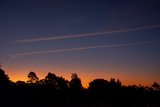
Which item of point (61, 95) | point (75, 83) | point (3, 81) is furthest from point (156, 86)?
point (3, 81)

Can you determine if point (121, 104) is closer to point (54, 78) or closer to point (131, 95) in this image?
point (131, 95)

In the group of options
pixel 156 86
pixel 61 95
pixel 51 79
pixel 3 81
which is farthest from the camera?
Answer: pixel 156 86

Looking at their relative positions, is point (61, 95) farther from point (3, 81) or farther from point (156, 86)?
point (156, 86)

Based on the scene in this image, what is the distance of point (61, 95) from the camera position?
8719 cm

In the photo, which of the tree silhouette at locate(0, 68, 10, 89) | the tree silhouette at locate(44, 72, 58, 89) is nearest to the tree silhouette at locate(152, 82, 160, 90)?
the tree silhouette at locate(44, 72, 58, 89)

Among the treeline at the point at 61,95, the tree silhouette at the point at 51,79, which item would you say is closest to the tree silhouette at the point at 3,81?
the treeline at the point at 61,95

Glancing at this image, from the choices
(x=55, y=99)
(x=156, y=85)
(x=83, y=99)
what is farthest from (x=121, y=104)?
(x=156, y=85)

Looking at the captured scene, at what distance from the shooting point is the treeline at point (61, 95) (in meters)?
67.2

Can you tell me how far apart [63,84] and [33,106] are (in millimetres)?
43850

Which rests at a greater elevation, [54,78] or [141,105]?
[54,78]

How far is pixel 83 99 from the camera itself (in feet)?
297

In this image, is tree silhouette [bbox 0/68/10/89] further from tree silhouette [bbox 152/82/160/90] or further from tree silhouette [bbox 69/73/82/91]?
tree silhouette [bbox 152/82/160/90]

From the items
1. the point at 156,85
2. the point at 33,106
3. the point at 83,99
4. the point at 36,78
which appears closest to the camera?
the point at 33,106

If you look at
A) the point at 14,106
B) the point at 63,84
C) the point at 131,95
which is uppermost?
the point at 63,84
